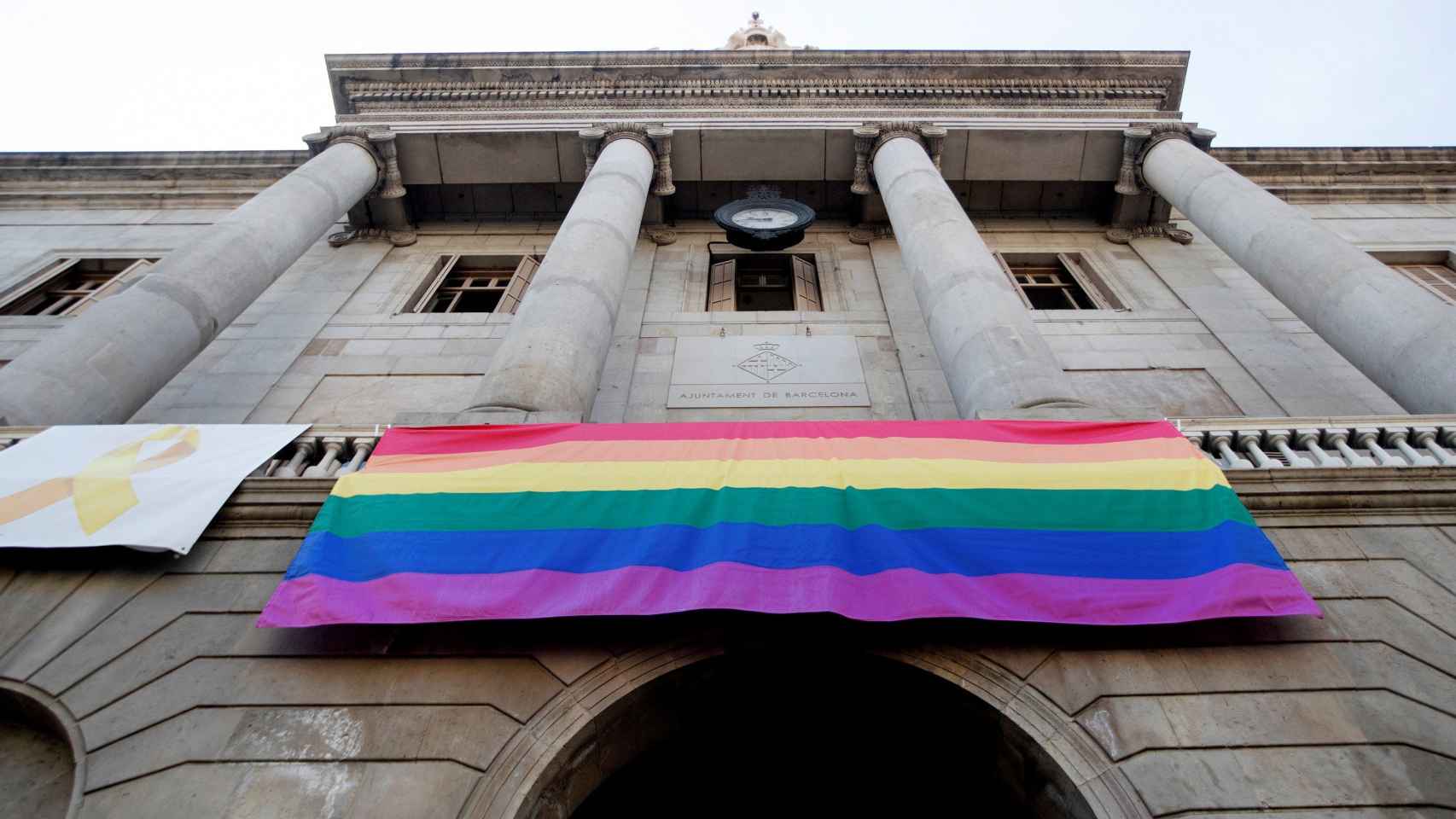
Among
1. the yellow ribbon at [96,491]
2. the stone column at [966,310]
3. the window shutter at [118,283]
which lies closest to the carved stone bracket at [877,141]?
the stone column at [966,310]

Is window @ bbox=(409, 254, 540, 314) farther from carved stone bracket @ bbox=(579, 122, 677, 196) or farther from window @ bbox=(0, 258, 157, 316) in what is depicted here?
window @ bbox=(0, 258, 157, 316)

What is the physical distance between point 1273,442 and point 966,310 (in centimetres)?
365

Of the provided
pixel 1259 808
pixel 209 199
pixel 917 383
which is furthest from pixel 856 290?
pixel 209 199

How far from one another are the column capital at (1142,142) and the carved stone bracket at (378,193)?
605 inches

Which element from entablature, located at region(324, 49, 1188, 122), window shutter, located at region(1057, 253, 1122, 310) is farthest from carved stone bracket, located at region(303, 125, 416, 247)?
window shutter, located at region(1057, 253, 1122, 310)

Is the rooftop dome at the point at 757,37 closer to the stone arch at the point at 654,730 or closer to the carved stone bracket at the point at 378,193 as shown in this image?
the carved stone bracket at the point at 378,193

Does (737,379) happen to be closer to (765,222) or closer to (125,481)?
(765,222)

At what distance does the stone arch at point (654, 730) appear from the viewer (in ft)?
16.8

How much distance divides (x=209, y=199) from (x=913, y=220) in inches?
633

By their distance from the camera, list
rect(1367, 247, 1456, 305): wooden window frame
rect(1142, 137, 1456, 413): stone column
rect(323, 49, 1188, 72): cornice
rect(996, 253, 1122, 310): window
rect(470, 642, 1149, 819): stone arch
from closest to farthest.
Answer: rect(470, 642, 1149, 819): stone arch, rect(1142, 137, 1456, 413): stone column, rect(996, 253, 1122, 310): window, rect(1367, 247, 1456, 305): wooden window frame, rect(323, 49, 1188, 72): cornice

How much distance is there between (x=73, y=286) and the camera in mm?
15250

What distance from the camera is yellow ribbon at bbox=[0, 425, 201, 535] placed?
21.8ft

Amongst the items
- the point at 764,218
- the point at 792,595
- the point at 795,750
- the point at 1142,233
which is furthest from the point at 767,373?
the point at 1142,233

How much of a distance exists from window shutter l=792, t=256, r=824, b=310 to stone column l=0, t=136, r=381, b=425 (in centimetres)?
898
